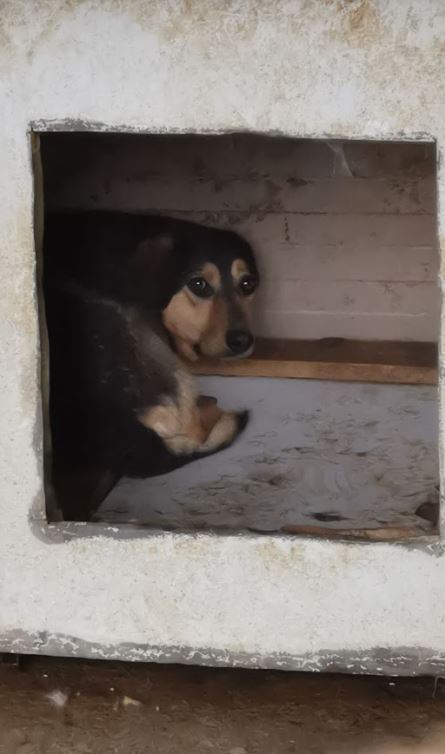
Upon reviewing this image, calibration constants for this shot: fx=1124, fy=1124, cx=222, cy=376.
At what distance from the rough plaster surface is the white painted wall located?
105cm

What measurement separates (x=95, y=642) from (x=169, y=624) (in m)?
0.14

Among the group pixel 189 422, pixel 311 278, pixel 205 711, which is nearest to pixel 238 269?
pixel 311 278

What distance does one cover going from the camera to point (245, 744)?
1943 mm

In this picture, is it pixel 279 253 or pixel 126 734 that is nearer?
pixel 126 734

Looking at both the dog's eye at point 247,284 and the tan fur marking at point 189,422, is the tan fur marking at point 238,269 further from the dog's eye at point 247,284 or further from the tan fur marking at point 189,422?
the tan fur marking at point 189,422

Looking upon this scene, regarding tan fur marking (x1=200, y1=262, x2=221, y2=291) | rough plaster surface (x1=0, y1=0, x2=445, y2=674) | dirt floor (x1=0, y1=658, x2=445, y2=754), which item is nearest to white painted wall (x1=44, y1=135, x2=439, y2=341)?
tan fur marking (x1=200, y1=262, x2=221, y2=291)

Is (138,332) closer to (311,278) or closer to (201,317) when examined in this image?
(201,317)

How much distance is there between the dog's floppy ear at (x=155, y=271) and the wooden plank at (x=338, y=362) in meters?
0.26

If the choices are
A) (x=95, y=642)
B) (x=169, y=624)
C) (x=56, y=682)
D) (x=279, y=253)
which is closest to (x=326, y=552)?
(x=169, y=624)

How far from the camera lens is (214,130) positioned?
1793 millimetres

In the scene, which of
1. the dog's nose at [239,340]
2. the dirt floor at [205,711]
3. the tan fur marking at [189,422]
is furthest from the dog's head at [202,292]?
the dirt floor at [205,711]

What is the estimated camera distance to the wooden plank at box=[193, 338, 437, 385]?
2822 mm

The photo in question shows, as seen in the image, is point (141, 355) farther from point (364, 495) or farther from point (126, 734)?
point (126, 734)

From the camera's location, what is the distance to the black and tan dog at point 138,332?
2.63 metres
